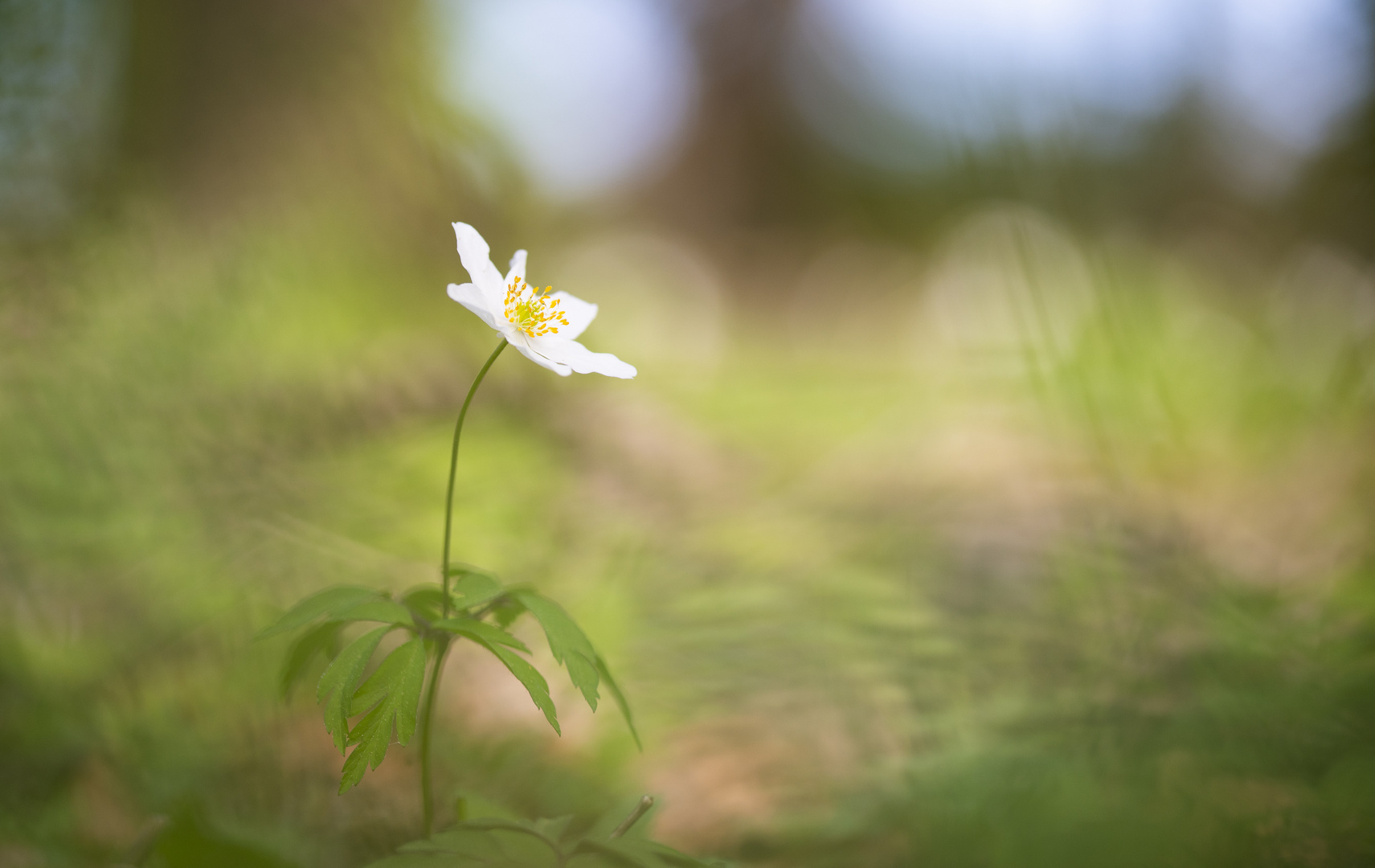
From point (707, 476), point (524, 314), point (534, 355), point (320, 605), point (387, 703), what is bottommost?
point (387, 703)

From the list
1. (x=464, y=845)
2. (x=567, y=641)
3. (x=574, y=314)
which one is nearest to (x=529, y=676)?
(x=567, y=641)

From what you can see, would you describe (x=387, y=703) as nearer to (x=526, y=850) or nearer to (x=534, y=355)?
(x=526, y=850)

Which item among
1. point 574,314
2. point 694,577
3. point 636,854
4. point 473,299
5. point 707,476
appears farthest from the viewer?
point 707,476

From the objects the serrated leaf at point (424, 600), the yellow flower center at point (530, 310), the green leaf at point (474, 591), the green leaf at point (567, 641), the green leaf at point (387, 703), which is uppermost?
the yellow flower center at point (530, 310)

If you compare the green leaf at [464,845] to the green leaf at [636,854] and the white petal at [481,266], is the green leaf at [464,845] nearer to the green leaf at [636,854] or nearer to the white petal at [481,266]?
the green leaf at [636,854]

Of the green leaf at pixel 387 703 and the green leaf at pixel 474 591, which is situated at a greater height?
the green leaf at pixel 474 591

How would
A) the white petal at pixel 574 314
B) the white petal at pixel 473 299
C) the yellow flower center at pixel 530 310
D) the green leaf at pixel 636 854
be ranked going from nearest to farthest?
the green leaf at pixel 636 854
the white petal at pixel 473 299
the yellow flower center at pixel 530 310
the white petal at pixel 574 314

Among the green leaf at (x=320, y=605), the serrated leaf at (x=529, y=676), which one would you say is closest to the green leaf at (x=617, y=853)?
the serrated leaf at (x=529, y=676)

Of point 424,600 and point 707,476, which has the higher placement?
point 707,476
